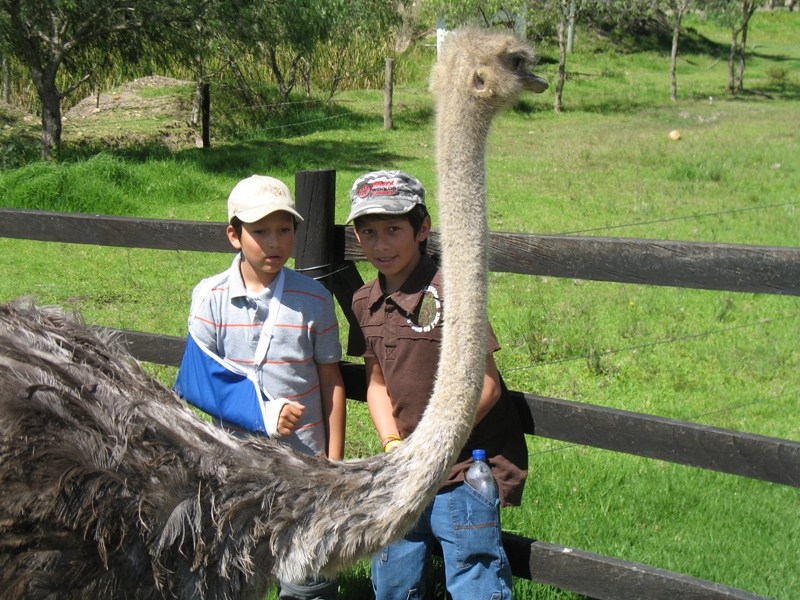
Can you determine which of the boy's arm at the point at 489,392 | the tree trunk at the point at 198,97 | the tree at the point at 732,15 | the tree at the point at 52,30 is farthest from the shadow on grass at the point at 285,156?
the tree at the point at 732,15

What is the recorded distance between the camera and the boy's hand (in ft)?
7.91

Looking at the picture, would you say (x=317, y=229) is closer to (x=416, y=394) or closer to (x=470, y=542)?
(x=416, y=394)

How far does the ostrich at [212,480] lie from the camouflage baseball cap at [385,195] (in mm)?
233

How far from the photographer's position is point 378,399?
265cm

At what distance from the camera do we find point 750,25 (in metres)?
33.5

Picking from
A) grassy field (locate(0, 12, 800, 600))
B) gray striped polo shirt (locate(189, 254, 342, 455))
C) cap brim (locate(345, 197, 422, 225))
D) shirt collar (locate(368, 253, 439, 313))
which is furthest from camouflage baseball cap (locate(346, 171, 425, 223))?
grassy field (locate(0, 12, 800, 600))

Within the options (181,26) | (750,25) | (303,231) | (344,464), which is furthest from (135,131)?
(750,25)

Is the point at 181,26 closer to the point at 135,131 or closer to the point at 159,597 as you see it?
the point at 135,131

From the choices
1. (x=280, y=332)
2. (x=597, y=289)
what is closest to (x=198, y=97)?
(x=597, y=289)

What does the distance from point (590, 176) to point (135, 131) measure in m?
6.20

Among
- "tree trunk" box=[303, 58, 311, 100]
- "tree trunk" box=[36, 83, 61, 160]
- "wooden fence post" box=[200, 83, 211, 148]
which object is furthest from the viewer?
"tree trunk" box=[303, 58, 311, 100]

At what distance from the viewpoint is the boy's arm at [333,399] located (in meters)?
2.65

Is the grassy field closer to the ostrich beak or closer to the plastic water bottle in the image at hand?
the plastic water bottle

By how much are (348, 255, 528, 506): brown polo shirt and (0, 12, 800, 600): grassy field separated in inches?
29.7
